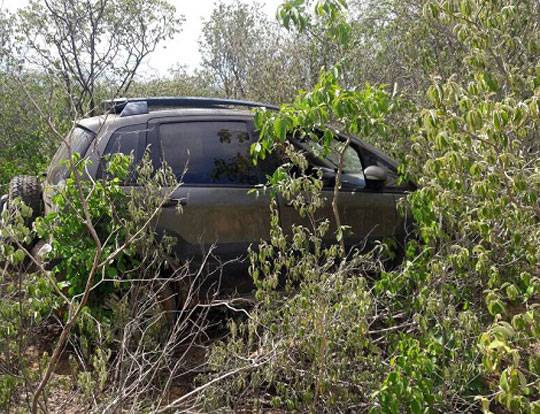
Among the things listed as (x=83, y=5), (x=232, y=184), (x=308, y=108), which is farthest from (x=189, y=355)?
(x=83, y=5)

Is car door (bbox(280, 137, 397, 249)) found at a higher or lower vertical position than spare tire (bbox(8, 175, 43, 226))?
lower

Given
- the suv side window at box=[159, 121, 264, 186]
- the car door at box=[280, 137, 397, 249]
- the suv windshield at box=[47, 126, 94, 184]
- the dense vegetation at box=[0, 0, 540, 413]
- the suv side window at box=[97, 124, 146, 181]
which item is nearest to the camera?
the dense vegetation at box=[0, 0, 540, 413]

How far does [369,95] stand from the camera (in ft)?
13.0

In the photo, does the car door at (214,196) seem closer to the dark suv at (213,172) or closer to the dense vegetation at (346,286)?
the dark suv at (213,172)

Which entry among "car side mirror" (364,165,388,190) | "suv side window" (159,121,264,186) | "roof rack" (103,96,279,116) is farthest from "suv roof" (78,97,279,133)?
"car side mirror" (364,165,388,190)

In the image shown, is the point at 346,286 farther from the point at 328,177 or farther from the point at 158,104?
the point at 158,104

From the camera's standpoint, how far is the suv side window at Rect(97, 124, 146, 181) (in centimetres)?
461

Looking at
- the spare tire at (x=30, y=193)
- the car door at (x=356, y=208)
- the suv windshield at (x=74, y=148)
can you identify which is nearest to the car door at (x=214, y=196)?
the car door at (x=356, y=208)

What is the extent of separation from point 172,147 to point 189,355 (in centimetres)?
163

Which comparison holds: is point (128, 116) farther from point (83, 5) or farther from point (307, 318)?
point (83, 5)

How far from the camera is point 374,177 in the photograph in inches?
207

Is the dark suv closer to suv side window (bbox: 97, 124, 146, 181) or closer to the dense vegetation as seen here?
suv side window (bbox: 97, 124, 146, 181)

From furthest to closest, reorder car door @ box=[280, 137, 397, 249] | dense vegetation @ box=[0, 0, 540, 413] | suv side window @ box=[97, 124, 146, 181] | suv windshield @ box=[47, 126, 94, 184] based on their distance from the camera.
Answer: car door @ box=[280, 137, 397, 249] → suv windshield @ box=[47, 126, 94, 184] → suv side window @ box=[97, 124, 146, 181] → dense vegetation @ box=[0, 0, 540, 413]

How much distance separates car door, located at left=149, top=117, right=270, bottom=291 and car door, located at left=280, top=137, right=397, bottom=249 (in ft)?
1.14
